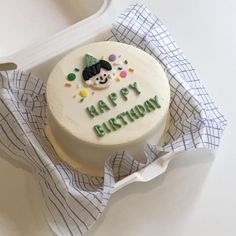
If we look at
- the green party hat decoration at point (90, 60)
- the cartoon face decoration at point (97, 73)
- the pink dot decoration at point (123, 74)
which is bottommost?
the pink dot decoration at point (123, 74)

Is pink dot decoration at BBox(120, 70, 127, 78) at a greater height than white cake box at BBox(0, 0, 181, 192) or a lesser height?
lesser

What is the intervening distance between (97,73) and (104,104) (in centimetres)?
5

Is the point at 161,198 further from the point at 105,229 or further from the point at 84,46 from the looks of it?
the point at 84,46

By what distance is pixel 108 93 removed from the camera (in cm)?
74

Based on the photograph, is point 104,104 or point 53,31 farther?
point 53,31

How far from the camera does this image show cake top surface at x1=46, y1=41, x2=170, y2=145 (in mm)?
715

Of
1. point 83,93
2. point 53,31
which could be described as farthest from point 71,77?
point 53,31

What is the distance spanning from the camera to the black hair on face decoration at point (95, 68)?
0.75 meters

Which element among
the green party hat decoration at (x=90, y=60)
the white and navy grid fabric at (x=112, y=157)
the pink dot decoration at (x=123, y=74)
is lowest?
the white and navy grid fabric at (x=112, y=157)

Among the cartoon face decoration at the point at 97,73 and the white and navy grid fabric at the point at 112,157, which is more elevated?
the cartoon face decoration at the point at 97,73

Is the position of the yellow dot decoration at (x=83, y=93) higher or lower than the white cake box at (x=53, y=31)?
lower

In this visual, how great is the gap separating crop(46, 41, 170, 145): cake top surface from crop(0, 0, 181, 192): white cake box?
42 mm

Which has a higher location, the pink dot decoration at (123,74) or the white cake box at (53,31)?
the white cake box at (53,31)

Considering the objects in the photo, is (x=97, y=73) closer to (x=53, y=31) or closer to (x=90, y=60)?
(x=90, y=60)
